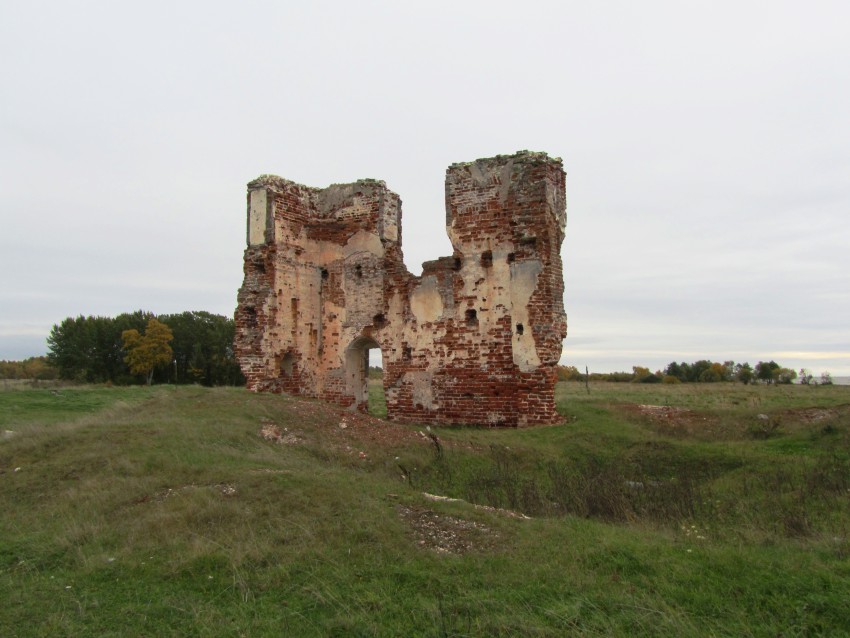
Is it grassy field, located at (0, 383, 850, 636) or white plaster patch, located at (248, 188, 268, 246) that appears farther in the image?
white plaster patch, located at (248, 188, 268, 246)

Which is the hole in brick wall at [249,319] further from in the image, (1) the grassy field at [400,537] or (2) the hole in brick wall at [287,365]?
(1) the grassy field at [400,537]

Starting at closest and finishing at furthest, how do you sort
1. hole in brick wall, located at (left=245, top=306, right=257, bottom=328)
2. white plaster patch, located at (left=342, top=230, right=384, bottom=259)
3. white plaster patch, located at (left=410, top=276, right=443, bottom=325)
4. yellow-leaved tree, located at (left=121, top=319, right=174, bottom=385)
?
white plaster patch, located at (left=410, top=276, right=443, bottom=325) → hole in brick wall, located at (left=245, top=306, right=257, bottom=328) → white plaster patch, located at (left=342, top=230, right=384, bottom=259) → yellow-leaved tree, located at (left=121, top=319, right=174, bottom=385)

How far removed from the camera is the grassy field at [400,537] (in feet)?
12.8

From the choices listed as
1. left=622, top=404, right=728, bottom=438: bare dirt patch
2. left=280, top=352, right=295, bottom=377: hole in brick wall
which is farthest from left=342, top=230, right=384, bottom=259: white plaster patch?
left=622, top=404, right=728, bottom=438: bare dirt patch

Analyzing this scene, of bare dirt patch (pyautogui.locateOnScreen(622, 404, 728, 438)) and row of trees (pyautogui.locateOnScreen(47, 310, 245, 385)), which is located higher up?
row of trees (pyautogui.locateOnScreen(47, 310, 245, 385))

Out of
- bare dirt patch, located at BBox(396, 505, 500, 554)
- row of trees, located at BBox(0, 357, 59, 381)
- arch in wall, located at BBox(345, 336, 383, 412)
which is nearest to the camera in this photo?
bare dirt patch, located at BBox(396, 505, 500, 554)

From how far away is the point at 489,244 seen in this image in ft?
44.8

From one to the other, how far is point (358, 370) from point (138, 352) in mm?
24673

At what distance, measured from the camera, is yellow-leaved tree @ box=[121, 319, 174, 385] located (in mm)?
35719

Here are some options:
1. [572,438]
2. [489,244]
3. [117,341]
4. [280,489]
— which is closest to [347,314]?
[489,244]

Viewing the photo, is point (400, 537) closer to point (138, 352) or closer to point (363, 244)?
point (363, 244)

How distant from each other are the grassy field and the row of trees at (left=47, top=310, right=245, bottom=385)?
28.0 metres

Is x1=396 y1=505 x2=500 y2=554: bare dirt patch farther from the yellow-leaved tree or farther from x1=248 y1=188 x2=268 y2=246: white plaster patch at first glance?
the yellow-leaved tree

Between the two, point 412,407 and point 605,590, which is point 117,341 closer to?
point 412,407
